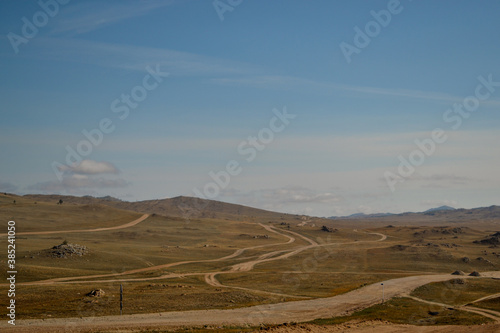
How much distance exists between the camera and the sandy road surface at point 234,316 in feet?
138

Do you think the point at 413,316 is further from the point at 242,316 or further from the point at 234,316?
the point at 234,316

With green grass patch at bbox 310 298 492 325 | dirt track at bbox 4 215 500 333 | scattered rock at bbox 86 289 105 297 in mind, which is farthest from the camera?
scattered rock at bbox 86 289 105 297

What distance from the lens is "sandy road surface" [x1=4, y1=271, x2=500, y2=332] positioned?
138ft

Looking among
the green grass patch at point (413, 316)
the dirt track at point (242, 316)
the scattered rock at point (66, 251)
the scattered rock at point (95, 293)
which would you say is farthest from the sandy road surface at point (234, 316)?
the scattered rock at point (66, 251)

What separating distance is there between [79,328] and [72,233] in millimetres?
126978

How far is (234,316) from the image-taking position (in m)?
48.8

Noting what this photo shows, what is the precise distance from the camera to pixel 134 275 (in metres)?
88.0

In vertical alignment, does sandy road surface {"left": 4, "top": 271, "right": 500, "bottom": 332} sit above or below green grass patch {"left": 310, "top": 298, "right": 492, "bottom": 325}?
above

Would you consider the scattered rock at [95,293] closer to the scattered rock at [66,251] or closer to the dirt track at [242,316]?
the dirt track at [242,316]

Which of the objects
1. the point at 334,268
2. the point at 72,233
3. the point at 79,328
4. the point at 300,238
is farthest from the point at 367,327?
the point at 300,238

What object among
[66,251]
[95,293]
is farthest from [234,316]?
[66,251]

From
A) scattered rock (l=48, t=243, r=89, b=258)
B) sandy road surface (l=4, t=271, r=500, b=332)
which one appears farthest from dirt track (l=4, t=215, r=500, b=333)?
scattered rock (l=48, t=243, r=89, b=258)

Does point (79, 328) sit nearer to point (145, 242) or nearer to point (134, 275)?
point (134, 275)

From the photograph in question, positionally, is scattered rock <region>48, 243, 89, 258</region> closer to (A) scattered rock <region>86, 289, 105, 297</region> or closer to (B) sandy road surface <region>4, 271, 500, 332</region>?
(A) scattered rock <region>86, 289, 105, 297</region>
